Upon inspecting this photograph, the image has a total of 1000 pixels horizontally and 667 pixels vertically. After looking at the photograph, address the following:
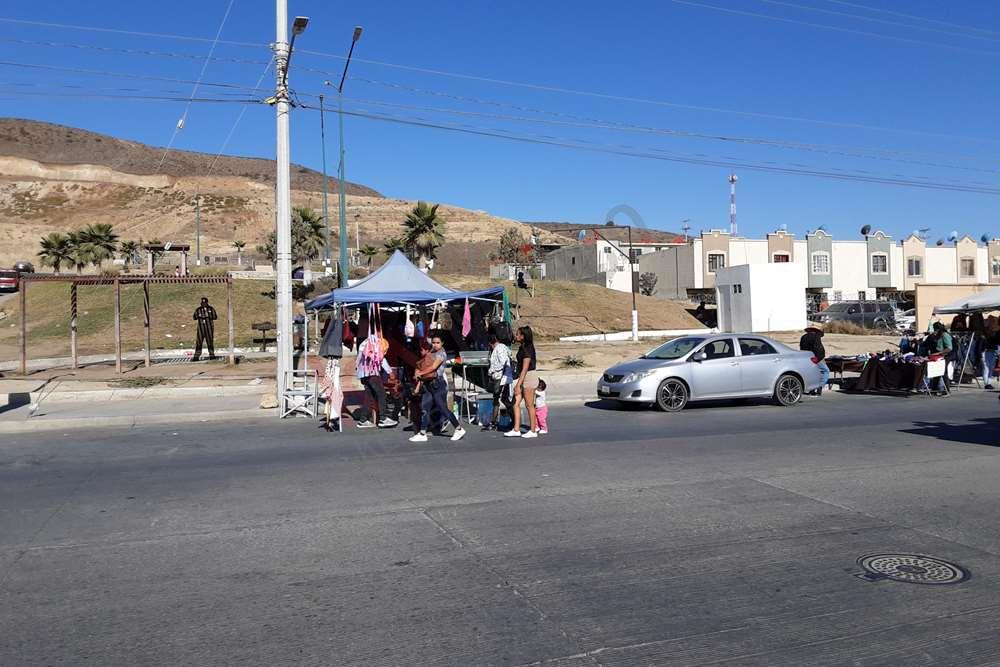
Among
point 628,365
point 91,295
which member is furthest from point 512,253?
point 628,365

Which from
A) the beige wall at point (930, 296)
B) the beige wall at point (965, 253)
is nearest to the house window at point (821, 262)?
the beige wall at point (965, 253)

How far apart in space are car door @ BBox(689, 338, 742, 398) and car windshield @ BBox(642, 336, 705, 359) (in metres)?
0.21

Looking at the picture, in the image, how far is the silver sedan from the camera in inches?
632

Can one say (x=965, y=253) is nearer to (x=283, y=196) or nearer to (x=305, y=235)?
(x=305, y=235)

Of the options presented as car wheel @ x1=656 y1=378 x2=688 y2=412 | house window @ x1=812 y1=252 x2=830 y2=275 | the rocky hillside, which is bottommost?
car wheel @ x1=656 y1=378 x2=688 y2=412

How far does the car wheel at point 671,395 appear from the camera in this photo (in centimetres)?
1602

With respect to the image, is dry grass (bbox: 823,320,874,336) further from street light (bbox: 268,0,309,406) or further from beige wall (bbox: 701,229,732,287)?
street light (bbox: 268,0,309,406)

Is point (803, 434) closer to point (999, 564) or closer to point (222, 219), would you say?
point (999, 564)

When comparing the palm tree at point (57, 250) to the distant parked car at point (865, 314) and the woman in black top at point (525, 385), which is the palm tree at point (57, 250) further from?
the woman in black top at point (525, 385)

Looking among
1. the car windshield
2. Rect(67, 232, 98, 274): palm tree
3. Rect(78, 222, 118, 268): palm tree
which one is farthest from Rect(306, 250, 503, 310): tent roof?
Rect(78, 222, 118, 268): palm tree

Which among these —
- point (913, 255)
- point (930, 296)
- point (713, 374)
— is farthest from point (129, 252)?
point (913, 255)

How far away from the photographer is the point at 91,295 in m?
41.7

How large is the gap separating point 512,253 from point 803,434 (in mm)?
70984

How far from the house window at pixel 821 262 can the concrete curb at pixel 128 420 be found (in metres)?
65.1
